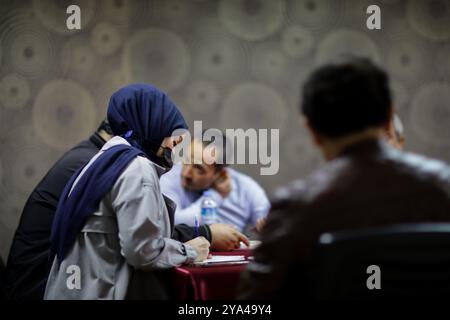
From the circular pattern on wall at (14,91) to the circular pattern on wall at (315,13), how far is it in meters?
1.95

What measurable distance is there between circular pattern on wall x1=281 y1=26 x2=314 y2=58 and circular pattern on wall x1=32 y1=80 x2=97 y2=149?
145 cm

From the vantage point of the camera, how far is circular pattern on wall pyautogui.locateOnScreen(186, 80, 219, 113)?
411cm

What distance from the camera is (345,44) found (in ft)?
13.7

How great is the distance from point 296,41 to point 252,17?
0.36 m

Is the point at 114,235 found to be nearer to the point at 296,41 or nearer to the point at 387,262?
the point at 387,262

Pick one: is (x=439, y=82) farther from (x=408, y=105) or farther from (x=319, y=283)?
(x=319, y=283)

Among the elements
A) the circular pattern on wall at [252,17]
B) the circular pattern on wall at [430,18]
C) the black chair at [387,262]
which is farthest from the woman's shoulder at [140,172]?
the circular pattern on wall at [430,18]

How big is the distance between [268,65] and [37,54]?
5.37 feet

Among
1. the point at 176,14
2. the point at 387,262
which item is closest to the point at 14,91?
the point at 176,14

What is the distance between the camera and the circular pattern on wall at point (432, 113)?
429 cm
